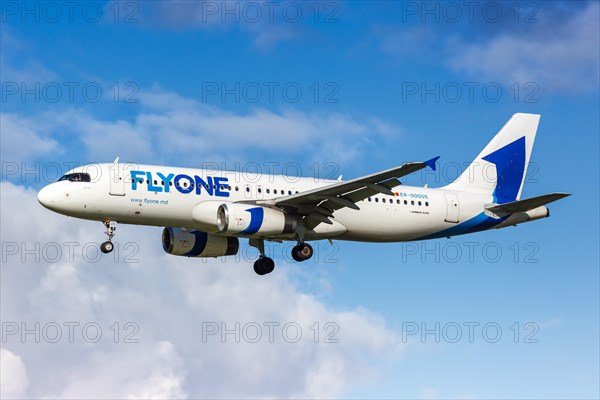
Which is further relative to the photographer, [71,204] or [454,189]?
[454,189]

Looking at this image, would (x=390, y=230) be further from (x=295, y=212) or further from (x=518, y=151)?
(x=518, y=151)

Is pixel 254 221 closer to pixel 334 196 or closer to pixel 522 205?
pixel 334 196

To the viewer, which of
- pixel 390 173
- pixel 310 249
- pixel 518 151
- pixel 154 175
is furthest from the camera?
pixel 518 151

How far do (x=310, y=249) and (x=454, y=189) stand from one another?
8.99 metres

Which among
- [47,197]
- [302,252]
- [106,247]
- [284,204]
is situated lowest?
[106,247]

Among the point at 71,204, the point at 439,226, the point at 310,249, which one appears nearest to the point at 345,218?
the point at 310,249

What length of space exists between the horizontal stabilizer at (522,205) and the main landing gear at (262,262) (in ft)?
34.2

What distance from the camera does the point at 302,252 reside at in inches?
1745

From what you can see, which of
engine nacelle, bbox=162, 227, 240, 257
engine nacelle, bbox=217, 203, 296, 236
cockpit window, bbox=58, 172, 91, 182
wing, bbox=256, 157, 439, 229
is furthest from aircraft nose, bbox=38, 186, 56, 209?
wing, bbox=256, 157, 439, 229

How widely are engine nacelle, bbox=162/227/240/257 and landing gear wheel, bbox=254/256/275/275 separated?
4.65ft

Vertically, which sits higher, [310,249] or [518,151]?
[518,151]

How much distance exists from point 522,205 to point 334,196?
951 centimetres

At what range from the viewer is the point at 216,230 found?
4209 cm

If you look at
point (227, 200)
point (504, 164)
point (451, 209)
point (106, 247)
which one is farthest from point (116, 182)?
point (504, 164)
